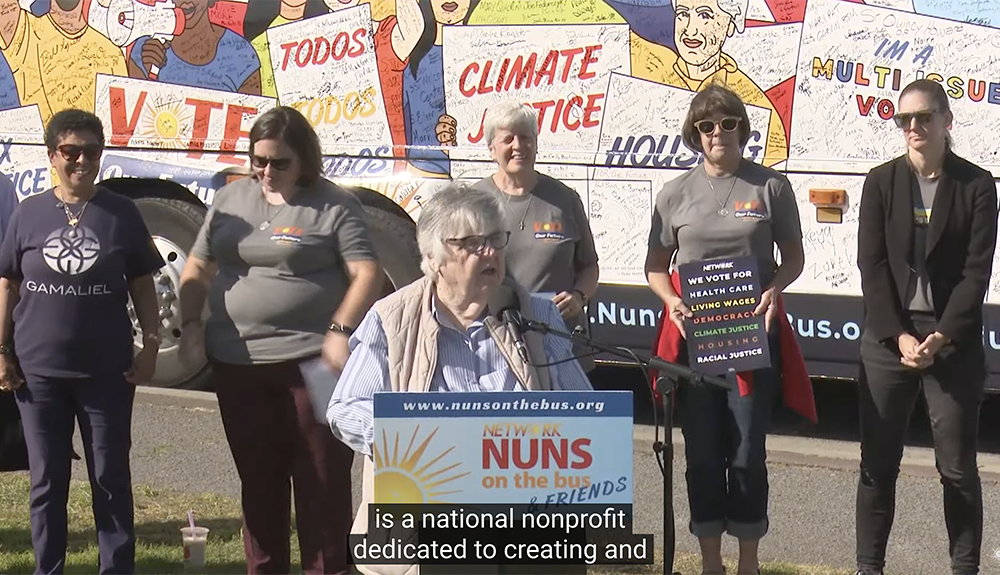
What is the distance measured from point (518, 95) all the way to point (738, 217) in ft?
9.79

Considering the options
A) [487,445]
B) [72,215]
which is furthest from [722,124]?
[72,215]

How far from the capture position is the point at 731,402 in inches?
217

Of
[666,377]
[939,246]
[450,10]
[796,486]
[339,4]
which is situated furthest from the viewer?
[339,4]

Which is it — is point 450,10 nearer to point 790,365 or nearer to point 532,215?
point 532,215

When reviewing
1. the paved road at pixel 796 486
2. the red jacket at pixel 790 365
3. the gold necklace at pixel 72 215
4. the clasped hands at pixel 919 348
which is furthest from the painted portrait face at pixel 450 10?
the clasped hands at pixel 919 348

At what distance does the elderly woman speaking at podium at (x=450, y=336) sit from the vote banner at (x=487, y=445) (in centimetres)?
32

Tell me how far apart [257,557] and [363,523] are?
170cm

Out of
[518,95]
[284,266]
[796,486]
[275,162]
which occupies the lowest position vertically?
[796,486]

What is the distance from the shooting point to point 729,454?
18.3ft

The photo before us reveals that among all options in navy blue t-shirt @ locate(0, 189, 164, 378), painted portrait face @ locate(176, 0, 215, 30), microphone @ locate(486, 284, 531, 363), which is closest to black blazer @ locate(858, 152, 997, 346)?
microphone @ locate(486, 284, 531, 363)

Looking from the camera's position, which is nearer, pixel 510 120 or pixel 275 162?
pixel 275 162

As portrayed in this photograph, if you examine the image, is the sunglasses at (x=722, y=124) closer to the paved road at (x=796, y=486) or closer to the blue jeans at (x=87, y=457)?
the paved road at (x=796, y=486)

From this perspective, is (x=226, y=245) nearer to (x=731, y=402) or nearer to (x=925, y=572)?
(x=731, y=402)

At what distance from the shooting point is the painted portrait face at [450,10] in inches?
328
